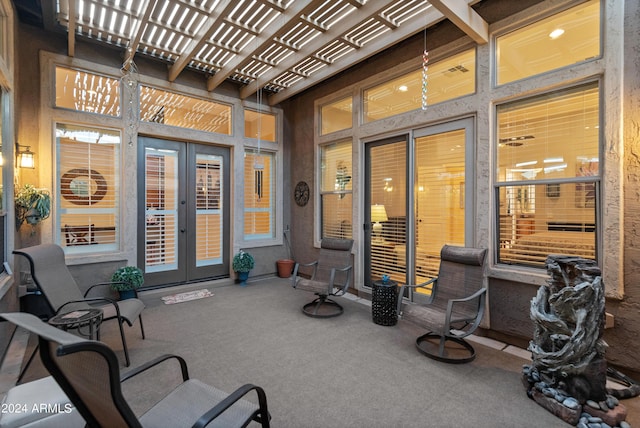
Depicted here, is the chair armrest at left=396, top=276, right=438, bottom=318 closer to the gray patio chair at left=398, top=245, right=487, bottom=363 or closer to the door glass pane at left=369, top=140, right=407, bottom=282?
the gray patio chair at left=398, top=245, right=487, bottom=363

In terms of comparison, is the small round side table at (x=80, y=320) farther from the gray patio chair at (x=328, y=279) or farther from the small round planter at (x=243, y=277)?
the small round planter at (x=243, y=277)

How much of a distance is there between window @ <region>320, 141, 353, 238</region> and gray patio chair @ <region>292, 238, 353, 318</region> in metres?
0.65

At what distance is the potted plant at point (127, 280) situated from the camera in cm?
417

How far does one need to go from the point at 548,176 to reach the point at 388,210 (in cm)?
196

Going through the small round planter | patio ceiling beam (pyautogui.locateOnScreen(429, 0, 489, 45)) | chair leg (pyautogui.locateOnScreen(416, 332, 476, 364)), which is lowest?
chair leg (pyautogui.locateOnScreen(416, 332, 476, 364))

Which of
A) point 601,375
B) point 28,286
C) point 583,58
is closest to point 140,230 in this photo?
point 28,286

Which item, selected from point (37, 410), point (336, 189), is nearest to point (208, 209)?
point (336, 189)

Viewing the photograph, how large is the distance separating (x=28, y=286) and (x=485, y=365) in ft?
16.2

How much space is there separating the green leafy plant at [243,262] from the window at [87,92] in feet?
9.42

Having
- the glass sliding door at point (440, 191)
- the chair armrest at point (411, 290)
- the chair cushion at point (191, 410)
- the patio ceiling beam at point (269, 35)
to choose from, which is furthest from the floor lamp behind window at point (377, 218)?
the chair cushion at point (191, 410)

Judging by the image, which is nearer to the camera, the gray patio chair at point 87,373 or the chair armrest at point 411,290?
the gray patio chair at point 87,373

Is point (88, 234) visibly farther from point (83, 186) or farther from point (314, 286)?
point (314, 286)

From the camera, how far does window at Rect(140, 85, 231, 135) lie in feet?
15.6

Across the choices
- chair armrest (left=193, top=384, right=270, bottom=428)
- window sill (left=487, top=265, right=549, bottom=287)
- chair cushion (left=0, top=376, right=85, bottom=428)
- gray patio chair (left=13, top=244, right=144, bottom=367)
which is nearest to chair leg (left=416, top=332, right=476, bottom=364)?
window sill (left=487, top=265, right=549, bottom=287)
